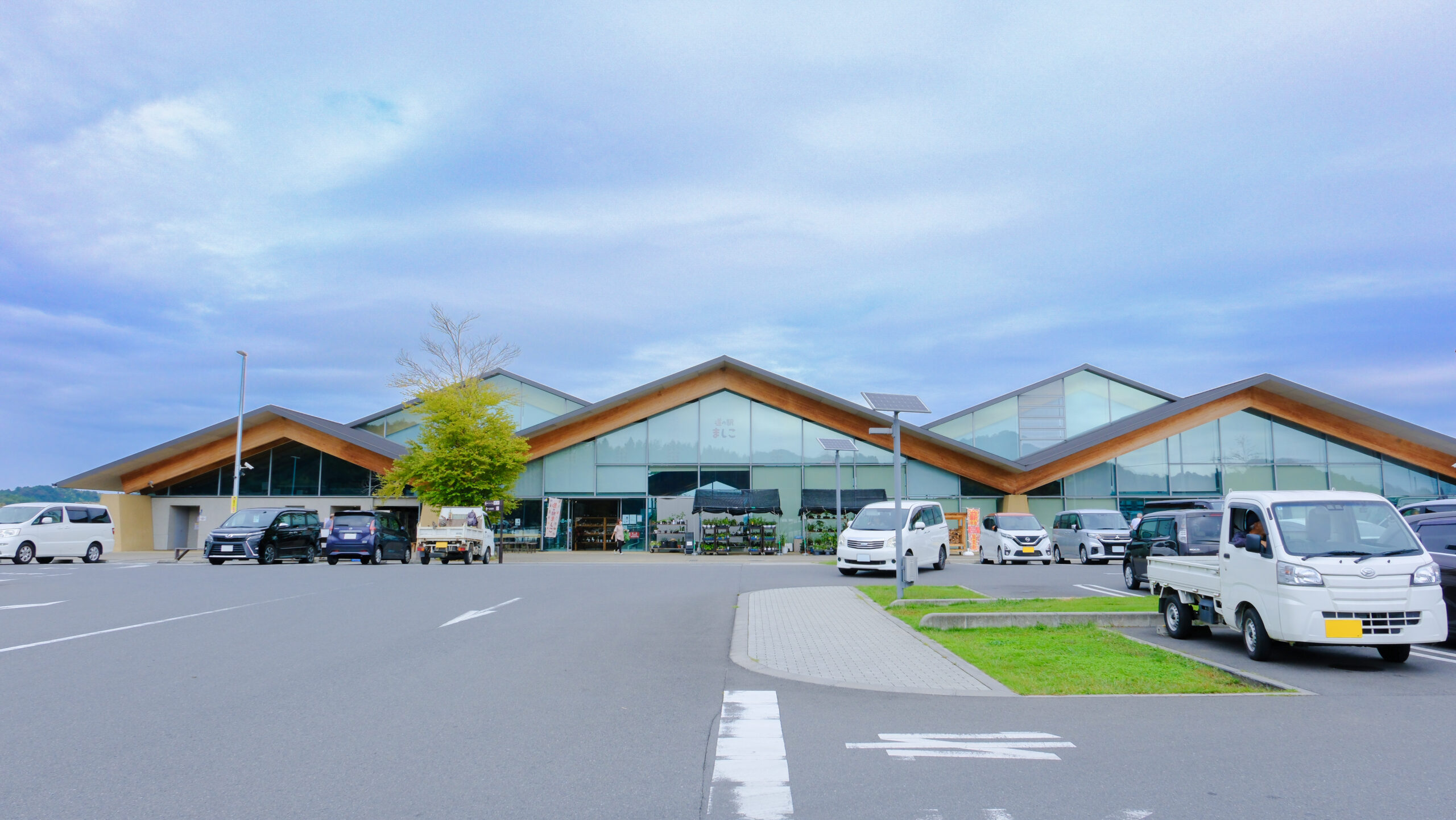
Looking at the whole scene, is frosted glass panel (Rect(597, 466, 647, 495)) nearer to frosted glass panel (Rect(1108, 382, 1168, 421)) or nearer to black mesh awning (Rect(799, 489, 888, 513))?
black mesh awning (Rect(799, 489, 888, 513))

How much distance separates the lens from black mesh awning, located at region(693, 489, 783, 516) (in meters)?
38.6

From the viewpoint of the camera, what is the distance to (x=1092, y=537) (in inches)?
1158

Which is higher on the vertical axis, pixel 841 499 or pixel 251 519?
pixel 841 499

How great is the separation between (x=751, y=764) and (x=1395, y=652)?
7669mm

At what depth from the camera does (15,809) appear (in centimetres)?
456

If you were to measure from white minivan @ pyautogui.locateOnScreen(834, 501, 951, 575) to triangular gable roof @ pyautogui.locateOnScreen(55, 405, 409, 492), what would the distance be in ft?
80.5

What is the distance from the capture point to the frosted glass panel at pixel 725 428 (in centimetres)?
4141

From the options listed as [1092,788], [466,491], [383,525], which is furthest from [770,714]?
[466,491]

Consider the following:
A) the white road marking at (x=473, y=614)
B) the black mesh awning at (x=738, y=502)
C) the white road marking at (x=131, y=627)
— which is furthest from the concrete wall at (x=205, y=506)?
the white road marking at (x=473, y=614)

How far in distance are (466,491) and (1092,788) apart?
113 feet

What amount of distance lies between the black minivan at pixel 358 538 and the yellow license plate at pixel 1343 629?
27.4 m

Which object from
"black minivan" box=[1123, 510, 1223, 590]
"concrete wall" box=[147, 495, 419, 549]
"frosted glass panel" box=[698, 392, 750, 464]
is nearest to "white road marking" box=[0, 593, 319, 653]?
"black minivan" box=[1123, 510, 1223, 590]

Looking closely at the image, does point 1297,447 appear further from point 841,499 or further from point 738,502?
point 738,502

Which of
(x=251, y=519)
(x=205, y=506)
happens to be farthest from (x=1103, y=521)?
(x=205, y=506)
